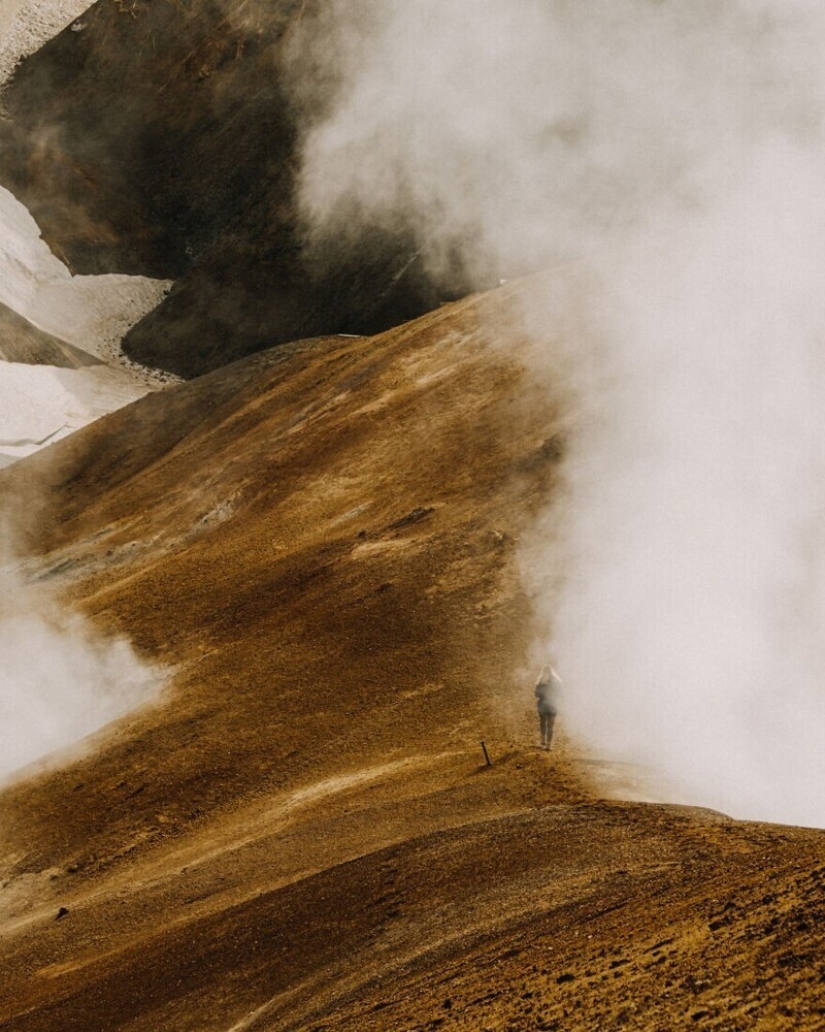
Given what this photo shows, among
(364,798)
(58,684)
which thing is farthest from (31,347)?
(364,798)

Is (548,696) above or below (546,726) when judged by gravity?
above

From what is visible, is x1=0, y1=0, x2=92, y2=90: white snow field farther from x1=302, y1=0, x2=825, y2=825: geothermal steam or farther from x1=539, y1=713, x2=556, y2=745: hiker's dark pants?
x1=539, y1=713, x2=556, y2=745: hiker's dark pants

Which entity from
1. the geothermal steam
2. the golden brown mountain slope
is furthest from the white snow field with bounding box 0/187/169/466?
the geothermal steam

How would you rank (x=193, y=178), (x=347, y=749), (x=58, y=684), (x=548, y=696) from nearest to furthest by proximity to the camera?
(x=548, y=696), (x=347, y=749), (x=58, y=684), (x=193, y=178)

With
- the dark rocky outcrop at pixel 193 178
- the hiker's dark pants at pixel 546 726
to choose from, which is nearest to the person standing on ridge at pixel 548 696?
the hiker's dark pants at pixel 546 726

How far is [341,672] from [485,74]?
3092 cm

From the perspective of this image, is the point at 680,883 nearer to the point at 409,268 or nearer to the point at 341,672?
the point at 341,672

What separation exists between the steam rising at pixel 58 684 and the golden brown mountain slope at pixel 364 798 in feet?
2.03

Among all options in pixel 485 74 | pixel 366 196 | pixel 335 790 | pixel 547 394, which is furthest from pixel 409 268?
pixel 335 790

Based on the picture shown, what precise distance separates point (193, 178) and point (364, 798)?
41.6m

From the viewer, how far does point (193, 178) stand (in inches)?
1980

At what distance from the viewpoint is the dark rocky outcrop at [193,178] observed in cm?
4247

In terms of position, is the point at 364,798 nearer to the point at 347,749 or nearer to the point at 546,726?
the point at 347,749

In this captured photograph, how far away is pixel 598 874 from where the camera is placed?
1009 centimetres
